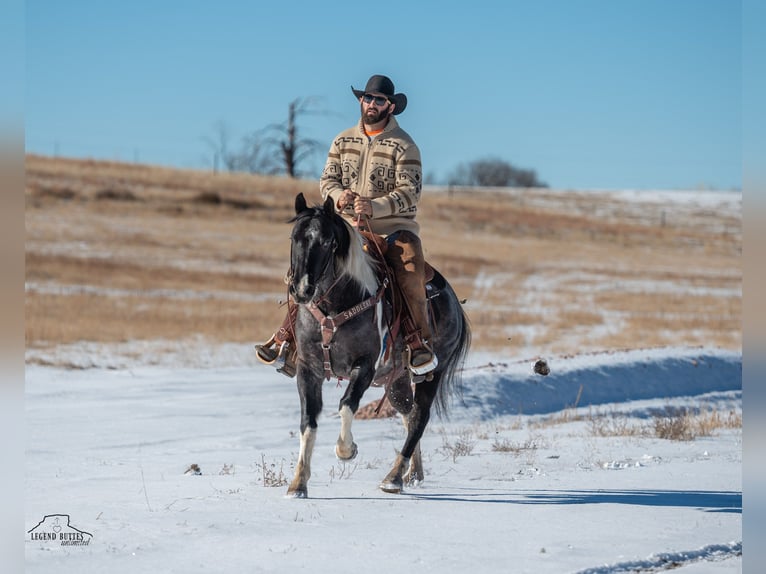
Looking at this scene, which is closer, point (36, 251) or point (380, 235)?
point (380, 235)

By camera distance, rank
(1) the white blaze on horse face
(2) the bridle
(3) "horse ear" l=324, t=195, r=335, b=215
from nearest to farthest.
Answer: (1) the white blaze on horse face → (3) "horse ear" l=324, t=195, r=335, b=215 → (2) the bridle

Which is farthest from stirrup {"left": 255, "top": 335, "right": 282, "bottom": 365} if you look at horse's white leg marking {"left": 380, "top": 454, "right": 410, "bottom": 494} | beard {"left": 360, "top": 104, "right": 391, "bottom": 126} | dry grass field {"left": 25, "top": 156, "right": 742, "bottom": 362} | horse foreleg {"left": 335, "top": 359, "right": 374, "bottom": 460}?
dry grass field {"left": 25, "top": 156, "right": 742, "bottom": 362}

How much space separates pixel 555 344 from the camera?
78.4 ft

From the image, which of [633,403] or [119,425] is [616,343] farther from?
[119,425]

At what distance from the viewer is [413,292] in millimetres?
7922

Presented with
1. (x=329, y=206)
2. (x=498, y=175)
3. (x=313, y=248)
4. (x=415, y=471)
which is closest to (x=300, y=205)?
(x=329, y=206)

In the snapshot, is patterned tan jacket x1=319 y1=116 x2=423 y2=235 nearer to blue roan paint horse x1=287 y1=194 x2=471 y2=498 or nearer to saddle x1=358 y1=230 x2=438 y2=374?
saddle x1=358 y1=230 x2=438 y2=374

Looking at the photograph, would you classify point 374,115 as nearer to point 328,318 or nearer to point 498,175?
point 328,318

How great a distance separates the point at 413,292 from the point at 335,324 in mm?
1016

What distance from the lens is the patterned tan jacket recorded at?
7844 mm

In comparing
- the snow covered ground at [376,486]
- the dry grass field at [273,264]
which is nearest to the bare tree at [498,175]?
the dry grass field at [273,264]
